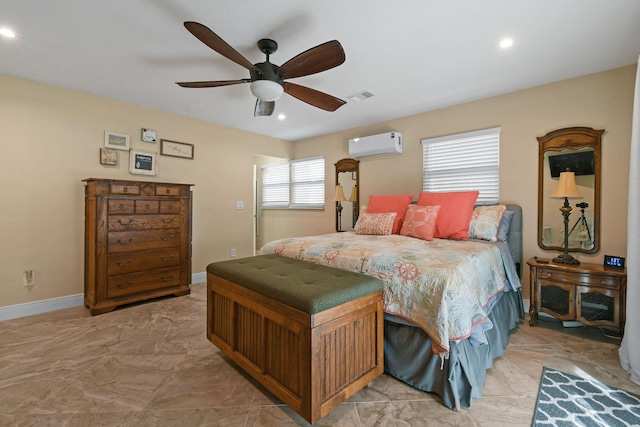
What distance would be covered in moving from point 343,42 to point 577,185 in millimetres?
2577

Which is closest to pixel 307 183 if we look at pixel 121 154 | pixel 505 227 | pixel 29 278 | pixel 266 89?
pixel 121 154

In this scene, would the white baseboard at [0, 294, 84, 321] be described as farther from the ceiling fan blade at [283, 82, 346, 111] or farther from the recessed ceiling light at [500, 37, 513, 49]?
the recessed ceiling light at [500, 37, 513, 49]

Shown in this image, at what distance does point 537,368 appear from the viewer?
1963 millimetres

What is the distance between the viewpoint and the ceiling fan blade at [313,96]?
2346 mm

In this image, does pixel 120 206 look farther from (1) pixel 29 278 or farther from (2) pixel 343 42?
Result: (2) pixel 343 42

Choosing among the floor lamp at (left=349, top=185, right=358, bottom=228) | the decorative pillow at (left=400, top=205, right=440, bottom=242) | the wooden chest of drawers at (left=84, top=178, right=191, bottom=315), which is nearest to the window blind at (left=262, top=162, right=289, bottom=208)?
the floor lamp at (left=349, top=185, right=358, bottom=228)

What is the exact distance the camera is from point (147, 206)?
326cm

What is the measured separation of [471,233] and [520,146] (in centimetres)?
114

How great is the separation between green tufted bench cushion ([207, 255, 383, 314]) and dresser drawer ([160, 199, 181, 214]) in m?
1.73

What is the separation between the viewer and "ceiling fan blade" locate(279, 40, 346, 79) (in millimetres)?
1772

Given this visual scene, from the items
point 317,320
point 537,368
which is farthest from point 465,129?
point 317,320

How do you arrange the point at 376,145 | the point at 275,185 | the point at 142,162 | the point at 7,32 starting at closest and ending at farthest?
the point at 7,32, the point at 142,162, the point at 376,145, the point at 275,185

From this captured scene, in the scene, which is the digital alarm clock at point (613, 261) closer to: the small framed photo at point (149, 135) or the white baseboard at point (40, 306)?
the small framed photo at point (149, 135)

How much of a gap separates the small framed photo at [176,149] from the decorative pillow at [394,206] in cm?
269
